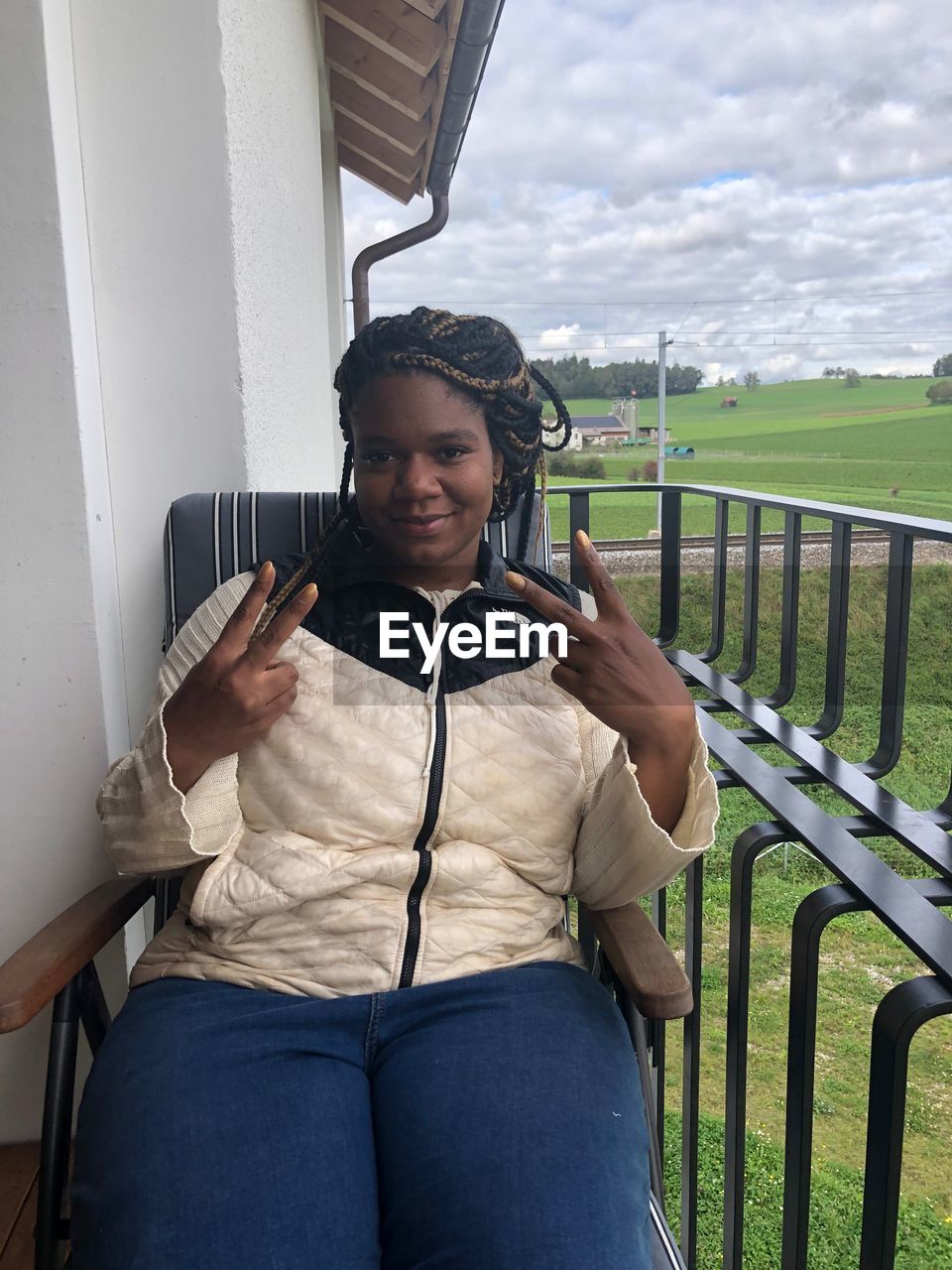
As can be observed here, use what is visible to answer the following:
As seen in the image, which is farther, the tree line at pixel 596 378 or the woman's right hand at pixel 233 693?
the tree line at pixel 596 378

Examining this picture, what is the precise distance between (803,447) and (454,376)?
5383 mm

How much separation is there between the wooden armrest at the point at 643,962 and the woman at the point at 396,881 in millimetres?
A: 32

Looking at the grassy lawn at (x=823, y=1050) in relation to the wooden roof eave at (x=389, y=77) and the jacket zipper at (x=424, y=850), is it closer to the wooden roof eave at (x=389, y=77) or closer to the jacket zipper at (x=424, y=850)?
the jacket zipper at (x=424, y=850)

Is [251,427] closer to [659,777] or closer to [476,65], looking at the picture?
[659,777]

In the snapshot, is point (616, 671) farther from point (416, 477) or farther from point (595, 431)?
point (595, 431)

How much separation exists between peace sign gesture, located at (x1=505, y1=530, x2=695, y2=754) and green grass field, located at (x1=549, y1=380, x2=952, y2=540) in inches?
52.7

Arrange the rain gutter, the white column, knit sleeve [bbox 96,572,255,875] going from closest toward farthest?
knit sleeve [bbox 96,572,255,875] < the white column < the rain gutter

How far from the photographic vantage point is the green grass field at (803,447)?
2736mm

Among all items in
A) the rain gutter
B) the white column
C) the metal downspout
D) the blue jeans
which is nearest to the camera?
the blue jeans

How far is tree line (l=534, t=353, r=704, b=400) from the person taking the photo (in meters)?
1.21

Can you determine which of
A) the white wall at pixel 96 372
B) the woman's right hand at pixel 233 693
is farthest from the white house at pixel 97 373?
the woman's right hand at pixel 233 693

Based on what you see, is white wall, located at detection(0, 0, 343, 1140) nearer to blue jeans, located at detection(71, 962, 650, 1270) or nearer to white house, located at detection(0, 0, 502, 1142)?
white house, located at detection(0, 0, 502, 1142)

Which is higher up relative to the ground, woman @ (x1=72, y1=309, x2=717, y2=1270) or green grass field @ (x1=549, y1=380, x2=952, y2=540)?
green grass field @ (x1=549, y1=380, x2=952, y2=540)

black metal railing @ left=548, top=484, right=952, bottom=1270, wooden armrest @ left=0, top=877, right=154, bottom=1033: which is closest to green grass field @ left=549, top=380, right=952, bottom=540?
black metal railing @ left=548, top=484, right=952, bottom=1270
